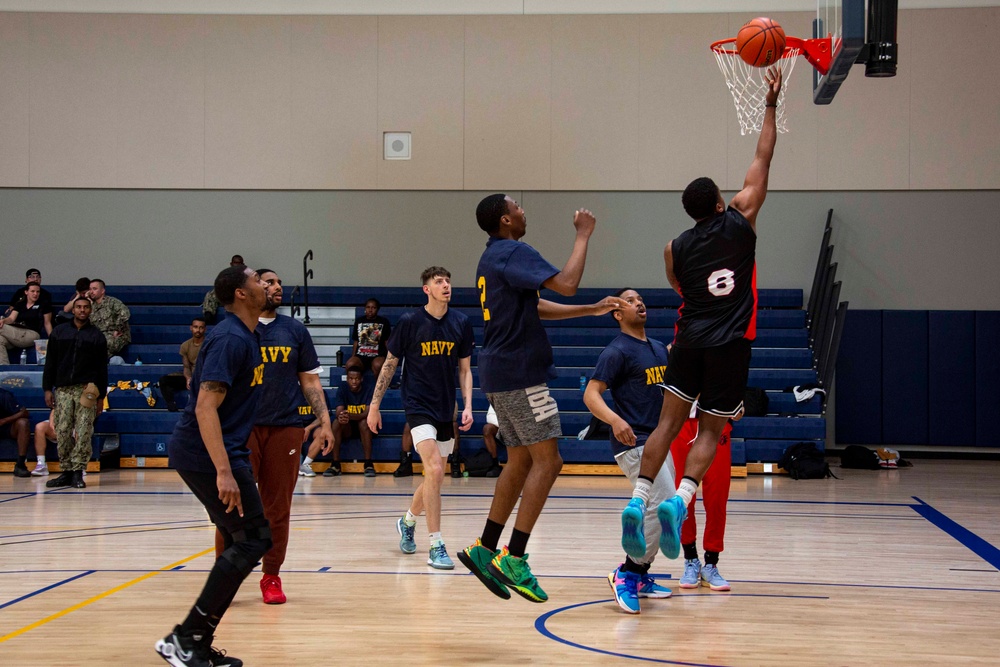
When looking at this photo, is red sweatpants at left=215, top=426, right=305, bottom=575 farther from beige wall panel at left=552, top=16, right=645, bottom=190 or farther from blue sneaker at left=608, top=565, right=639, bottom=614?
beige wall panel at left=552, top=16, right=645, bottom=190

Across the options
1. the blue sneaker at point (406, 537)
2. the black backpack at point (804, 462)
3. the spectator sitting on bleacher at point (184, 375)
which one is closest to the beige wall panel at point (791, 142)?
the black backpack at point (804, 462)

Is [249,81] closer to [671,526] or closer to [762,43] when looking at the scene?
[762,43]

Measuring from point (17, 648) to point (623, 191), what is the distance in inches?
516

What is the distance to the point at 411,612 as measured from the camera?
519 centimetres

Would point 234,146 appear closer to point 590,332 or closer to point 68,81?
point 68,81

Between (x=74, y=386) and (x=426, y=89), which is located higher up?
(x=426, y=89)

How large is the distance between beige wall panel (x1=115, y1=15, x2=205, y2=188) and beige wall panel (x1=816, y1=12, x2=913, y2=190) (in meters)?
10.2

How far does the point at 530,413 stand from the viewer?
4.71 metres

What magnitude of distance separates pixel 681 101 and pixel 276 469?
1214 cm

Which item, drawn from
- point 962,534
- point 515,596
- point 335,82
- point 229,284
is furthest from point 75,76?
point 962,534

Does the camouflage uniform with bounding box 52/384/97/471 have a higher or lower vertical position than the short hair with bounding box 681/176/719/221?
lower

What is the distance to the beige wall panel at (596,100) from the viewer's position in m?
16.1

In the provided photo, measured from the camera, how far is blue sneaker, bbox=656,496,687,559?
4.56 m

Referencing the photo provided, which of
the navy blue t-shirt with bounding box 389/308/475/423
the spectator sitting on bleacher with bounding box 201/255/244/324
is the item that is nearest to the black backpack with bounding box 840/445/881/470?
the navy blue t-shirt with bounding box 389/308/475/423
